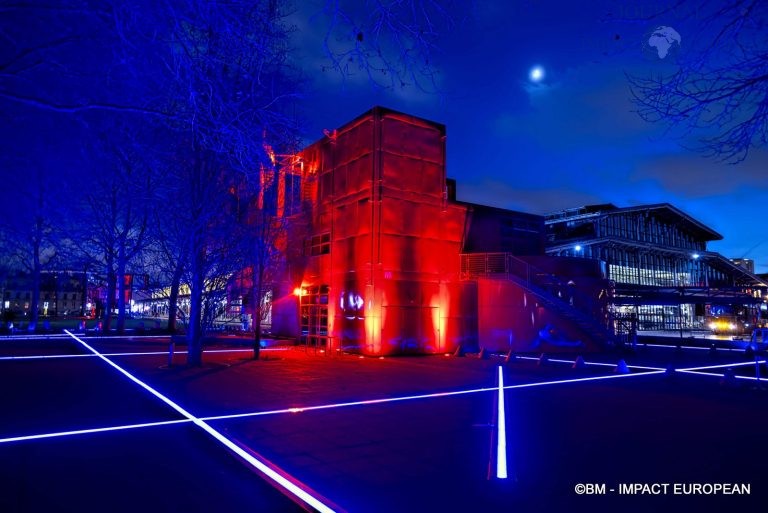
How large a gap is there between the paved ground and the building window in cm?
1335

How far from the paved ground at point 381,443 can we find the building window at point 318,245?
43.8ft

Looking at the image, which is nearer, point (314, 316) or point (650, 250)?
point (314, 316)

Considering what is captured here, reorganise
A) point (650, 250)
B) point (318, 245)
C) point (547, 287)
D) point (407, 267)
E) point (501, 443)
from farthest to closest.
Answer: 1. point (650, 250)
2. point (318, 245)
3. point (547, 287)
4. point (407, 267)
5. point (501, 443)

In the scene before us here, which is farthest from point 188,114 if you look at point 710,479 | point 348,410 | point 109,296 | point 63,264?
point 63,264

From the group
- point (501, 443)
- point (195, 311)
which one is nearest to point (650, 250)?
point (195, 311)

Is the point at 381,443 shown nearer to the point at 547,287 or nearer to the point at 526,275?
the point at 526,275

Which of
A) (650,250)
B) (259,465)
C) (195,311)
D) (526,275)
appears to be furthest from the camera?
(650,250)

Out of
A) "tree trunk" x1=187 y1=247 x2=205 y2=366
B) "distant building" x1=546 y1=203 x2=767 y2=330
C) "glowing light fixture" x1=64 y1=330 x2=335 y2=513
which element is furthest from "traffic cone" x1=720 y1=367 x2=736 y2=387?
"distant building" x1=546 y1=203 x2=767 y2=330

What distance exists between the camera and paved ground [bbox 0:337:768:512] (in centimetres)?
534

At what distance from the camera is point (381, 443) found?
757 centimetres

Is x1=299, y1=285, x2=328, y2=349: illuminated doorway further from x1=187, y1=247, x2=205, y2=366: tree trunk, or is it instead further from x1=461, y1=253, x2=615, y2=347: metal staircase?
x1=187, y1=247, x2=205, y2=366: tree trunk

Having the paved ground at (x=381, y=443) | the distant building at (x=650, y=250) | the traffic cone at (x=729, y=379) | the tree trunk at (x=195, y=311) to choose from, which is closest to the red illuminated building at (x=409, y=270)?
the tree trunk at (x=195, y=311)

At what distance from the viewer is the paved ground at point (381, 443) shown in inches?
210

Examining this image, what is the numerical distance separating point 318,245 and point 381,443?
2176 centimetres
